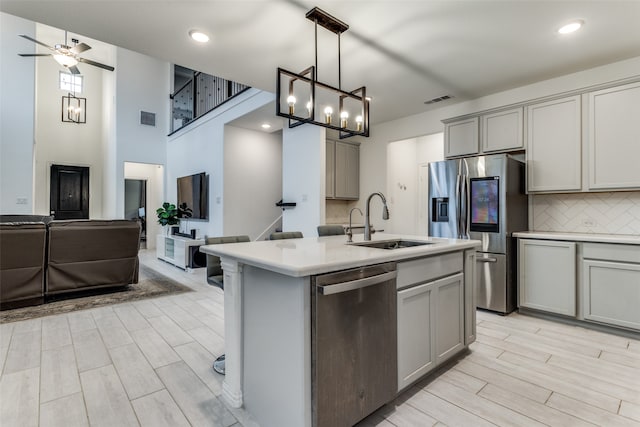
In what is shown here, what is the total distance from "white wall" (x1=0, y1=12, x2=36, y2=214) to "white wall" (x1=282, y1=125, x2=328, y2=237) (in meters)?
5.63

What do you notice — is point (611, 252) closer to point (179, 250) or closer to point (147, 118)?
point (179, 250)

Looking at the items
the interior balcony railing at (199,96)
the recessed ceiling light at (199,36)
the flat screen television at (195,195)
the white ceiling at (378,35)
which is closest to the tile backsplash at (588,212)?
the white ceiling at (378,35)

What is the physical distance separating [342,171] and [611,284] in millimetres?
3659

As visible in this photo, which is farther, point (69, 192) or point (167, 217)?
point (69, 192)

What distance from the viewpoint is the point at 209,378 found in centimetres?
206

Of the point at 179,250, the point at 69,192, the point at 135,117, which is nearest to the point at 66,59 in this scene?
the point at 135,117

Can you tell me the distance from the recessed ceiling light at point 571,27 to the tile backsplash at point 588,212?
179cm

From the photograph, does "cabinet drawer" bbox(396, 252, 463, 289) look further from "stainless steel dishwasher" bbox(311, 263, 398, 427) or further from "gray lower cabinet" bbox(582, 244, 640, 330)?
"gray lower cabinet" bbox(582, 244, 640, 330)

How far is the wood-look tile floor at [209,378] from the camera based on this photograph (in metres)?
1.68

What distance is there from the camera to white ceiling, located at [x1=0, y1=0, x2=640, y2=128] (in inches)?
88.0

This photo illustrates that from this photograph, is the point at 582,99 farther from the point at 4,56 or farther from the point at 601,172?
the point at 4,56

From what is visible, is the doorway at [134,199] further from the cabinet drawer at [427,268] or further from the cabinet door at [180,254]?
the cabinet drawer at [427,268]

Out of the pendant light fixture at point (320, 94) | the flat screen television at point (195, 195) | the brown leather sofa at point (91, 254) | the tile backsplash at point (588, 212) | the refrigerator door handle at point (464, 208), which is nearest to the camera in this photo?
the pendant light fixture at point (320, 94)

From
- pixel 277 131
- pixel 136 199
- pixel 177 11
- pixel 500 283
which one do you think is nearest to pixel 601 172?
pixel 500 283
